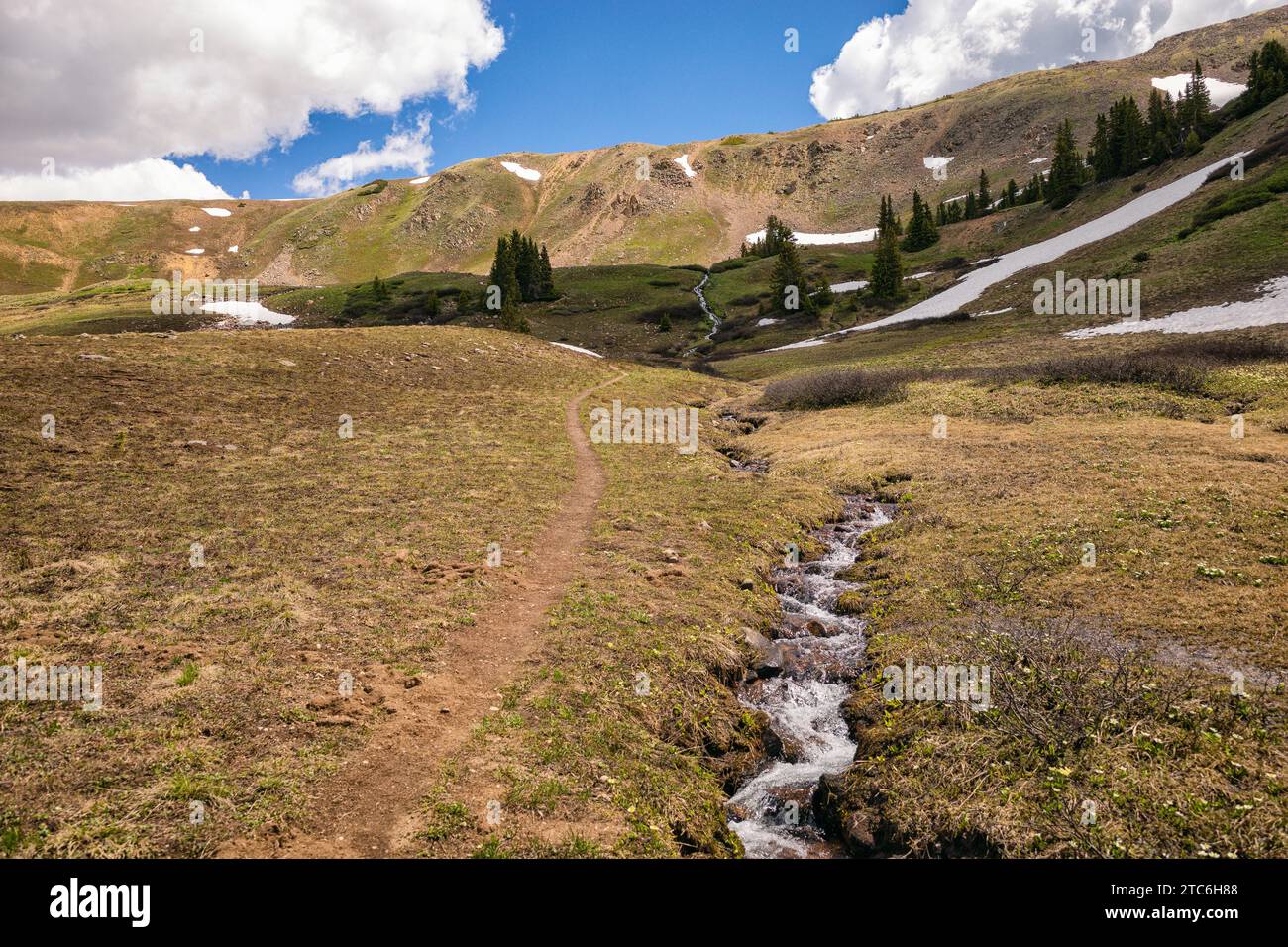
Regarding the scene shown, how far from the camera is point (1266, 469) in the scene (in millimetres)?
21078

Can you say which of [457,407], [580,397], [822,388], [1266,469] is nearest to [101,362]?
[457,407]

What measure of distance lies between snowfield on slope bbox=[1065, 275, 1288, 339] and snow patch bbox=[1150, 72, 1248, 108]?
6891 inches

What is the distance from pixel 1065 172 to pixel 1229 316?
91351mm

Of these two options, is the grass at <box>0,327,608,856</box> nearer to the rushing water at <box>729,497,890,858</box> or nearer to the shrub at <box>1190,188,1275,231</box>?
the rushing water at <box>729,497,890,858</box>

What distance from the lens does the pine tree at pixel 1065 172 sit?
368ft

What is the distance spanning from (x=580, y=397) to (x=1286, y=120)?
9959 centimetres

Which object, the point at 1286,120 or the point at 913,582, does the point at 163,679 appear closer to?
the point at 913,582

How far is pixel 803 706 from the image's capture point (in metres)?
13.8

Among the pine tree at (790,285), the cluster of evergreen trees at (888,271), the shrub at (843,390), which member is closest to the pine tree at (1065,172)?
the cluster of evergreen trees at (888,271)

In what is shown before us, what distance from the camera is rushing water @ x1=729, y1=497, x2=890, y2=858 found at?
10469mm

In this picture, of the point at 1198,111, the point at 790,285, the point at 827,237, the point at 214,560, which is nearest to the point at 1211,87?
the point at 827,237

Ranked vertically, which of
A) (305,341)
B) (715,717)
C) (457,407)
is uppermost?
(305,341)

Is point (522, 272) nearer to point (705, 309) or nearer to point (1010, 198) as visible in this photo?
point (705, 309)

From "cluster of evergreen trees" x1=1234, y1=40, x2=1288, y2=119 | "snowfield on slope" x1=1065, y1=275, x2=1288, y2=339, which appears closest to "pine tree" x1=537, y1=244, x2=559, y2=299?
"snowfield on slope" x1=1065, y1=275, x2=1288, y2=339
